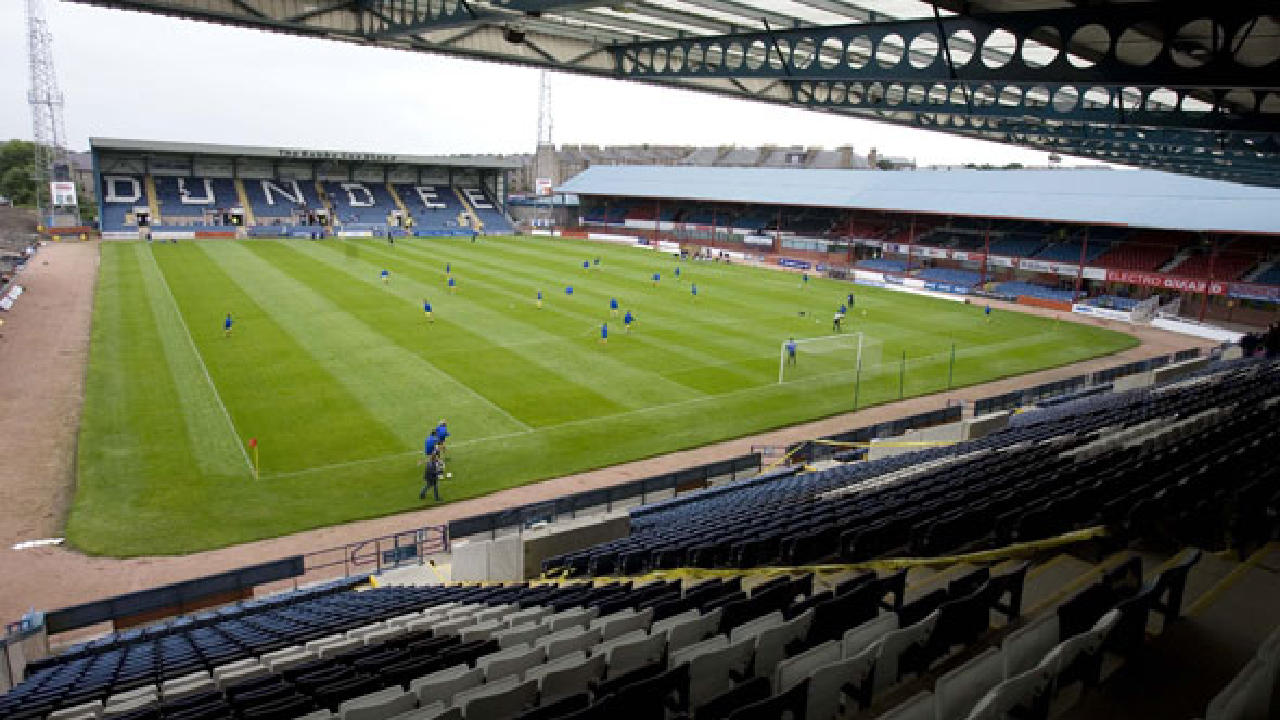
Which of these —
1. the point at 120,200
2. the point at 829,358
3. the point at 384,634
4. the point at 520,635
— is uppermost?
the point at 120,200

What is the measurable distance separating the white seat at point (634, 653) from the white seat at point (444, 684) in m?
Result: 1.09

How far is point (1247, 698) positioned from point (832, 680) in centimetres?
200

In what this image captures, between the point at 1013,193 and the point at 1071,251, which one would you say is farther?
the point at 1013,193

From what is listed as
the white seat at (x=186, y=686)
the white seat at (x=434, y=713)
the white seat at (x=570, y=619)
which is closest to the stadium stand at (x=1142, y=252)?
the white seat at (x=570, y=619)

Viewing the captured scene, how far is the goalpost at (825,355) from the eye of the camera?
112 feet

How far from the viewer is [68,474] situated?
803 inches

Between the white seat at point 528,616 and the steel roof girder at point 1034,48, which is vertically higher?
the steel roof girder at point 1034,48

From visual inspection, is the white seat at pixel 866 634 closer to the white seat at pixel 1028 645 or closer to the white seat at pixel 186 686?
the white seat at pixel 1028 645

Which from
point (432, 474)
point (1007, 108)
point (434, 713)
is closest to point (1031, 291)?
point (1007, 108)

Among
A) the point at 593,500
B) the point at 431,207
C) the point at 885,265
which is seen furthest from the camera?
the point at 431,207

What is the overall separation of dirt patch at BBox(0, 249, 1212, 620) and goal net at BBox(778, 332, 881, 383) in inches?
177

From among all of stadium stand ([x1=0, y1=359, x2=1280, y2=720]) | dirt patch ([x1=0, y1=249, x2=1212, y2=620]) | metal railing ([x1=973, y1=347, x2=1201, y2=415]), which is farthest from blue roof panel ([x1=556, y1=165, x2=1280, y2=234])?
stadium stand ([x1=0, y1=359, x2=1280, y2=720])

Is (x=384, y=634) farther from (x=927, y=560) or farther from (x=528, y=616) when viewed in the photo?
(x=927, y=560)

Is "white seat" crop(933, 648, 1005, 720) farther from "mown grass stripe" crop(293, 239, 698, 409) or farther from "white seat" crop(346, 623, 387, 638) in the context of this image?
"mown grass stripe" crop(293, 239, 698, 409)
